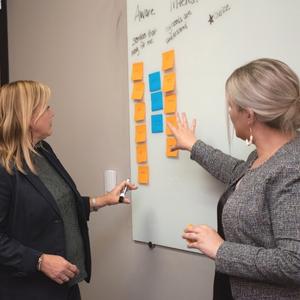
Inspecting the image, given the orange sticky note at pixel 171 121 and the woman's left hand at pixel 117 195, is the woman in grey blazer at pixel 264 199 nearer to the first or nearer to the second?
the orange sticky note at pixel 171 121

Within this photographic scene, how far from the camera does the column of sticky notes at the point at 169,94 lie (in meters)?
1.65

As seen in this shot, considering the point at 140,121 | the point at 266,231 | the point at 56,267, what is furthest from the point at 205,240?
the point at 140,121

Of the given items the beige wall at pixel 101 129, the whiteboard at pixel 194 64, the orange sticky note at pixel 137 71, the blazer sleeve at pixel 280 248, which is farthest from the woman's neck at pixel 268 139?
the orange sticky note at pixel 137 71

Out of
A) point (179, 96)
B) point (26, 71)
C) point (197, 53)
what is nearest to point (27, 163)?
point (179, 96)

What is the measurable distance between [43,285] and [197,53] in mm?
1075

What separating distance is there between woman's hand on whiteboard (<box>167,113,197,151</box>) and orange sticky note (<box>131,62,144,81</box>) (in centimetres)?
32

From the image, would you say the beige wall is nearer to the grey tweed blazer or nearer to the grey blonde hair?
the grey tweed blazer

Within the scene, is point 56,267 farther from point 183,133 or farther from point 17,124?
point 183,133

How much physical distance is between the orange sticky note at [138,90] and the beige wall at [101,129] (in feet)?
0.31

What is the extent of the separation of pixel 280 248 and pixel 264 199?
0.13 m

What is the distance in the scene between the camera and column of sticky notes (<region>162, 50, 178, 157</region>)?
165 cm

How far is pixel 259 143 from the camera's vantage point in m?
1.17

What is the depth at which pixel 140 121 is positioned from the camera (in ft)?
5.97

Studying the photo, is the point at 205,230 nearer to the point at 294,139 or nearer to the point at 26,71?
the point at 294,139
